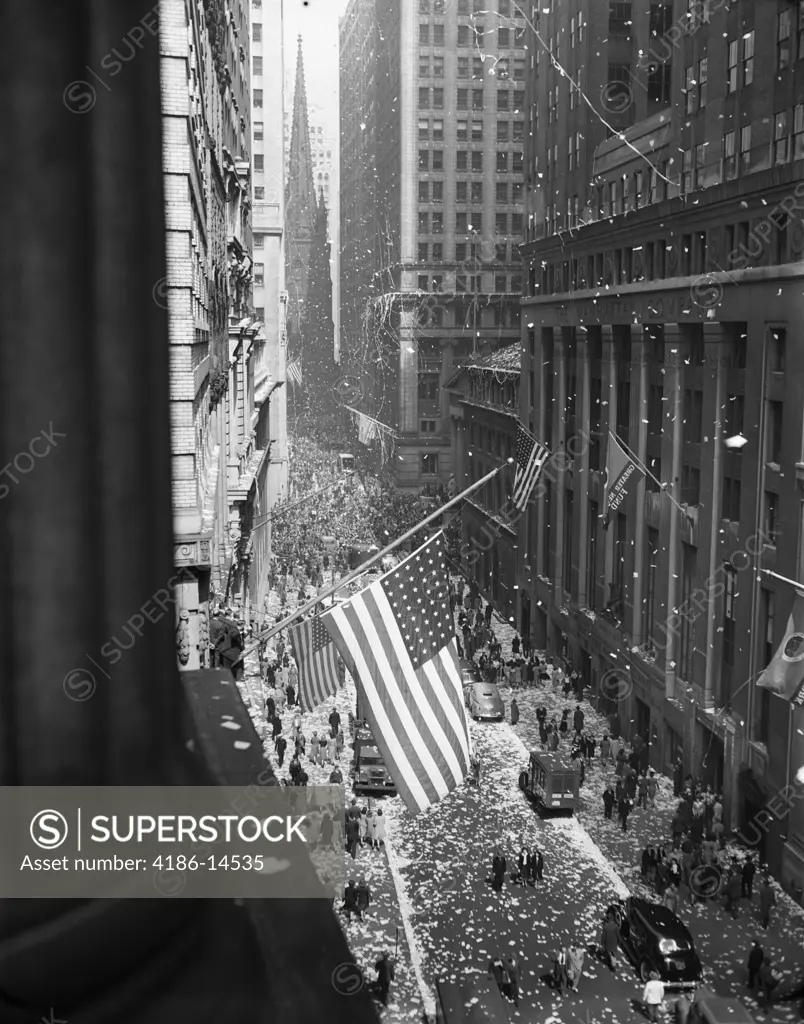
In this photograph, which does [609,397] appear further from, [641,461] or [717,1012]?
[717,1012]

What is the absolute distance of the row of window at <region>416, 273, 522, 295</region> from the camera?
8931 cm

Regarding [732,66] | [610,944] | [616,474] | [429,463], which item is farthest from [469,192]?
[610,944]

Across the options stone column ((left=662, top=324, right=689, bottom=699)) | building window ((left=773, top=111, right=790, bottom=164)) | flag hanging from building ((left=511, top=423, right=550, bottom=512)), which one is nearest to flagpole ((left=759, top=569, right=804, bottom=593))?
flag hanging from building ((left=511, top=423, right=550, bottom=512))

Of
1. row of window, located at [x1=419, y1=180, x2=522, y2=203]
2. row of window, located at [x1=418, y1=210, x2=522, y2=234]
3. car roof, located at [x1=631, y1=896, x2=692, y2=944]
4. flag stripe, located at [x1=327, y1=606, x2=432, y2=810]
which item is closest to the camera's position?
flag stripe, located at [x1=327, y1=606, x2=432, y2=810]

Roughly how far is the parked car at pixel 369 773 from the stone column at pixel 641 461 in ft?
37.6

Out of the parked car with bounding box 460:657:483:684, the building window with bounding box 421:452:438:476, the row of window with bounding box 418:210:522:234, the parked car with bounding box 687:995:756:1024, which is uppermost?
the row of window with bounding box 418:210:522:234

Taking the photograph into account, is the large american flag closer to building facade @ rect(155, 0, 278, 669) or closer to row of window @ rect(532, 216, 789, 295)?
building facade @ rect(155, 0, 278, 669)

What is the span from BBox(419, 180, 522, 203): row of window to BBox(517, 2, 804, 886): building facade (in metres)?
36.7

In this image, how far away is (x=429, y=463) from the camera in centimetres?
9100

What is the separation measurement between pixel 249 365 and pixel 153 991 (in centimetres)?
4926

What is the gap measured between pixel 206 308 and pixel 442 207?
64.5 metres

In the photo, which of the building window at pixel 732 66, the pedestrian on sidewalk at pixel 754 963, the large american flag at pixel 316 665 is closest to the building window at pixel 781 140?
the building window at pixel 732 66

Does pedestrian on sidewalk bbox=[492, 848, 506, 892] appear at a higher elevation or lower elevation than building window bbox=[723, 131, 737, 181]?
lower

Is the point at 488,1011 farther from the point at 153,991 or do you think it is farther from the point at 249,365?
the point at 249,365
